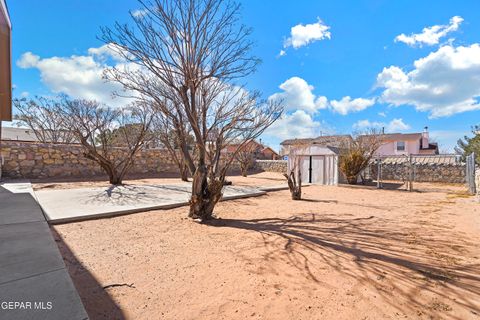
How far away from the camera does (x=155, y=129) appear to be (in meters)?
11.7

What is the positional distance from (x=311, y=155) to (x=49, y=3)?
529 inches

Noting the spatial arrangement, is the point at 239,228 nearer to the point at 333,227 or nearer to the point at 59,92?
the point at 333,227

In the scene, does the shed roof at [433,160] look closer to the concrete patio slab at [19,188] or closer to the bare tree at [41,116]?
the concrete patio slab at [19,188]

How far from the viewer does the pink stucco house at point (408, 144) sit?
30.3 m

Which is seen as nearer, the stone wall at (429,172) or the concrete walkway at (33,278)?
the concrete walkway at (33,278)

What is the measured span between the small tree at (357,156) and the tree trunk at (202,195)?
36.5 feet

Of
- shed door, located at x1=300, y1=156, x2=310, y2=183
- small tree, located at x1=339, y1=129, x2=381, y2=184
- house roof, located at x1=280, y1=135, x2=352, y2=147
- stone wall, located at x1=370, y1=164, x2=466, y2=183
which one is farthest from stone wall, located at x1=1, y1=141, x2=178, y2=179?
stone wall, located at x1=370, y1=164, x2=466, y2=183

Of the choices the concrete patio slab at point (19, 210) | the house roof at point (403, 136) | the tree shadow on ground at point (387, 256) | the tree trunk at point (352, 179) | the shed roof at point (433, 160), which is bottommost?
the tree shadow on ground at point (387, 256)

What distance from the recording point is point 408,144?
3050 cm

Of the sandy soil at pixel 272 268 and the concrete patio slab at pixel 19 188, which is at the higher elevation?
the concrete patio slab at pixel 19 188

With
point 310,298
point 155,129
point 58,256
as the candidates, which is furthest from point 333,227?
point 155,129

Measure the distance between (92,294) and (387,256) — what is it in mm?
3514

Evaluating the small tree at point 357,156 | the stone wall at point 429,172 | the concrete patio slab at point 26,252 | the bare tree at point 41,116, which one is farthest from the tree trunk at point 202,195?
the stone wall at point 429,172

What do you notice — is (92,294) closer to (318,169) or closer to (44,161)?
(44,161)
